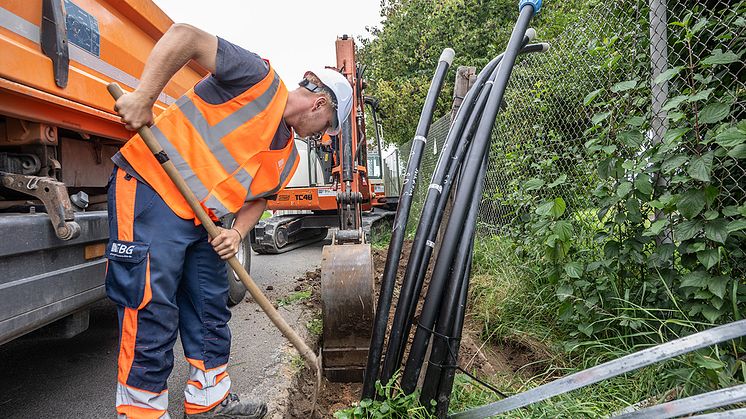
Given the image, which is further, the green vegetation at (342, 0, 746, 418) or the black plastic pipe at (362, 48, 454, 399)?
the black plastic pipe at (362, 48, 454, 399)

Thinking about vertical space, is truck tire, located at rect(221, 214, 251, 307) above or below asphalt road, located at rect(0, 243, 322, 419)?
above

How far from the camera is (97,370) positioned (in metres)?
2.68

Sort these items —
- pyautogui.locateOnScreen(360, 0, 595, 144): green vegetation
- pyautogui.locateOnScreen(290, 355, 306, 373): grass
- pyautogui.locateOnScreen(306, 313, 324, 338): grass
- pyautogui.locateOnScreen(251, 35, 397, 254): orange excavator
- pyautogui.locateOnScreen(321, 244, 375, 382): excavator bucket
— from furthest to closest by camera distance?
1. pyautogui.locateOnScreen(360, 0, 595, 144): green vegetation
2. pyautogui.locateOnScreen(251, 35, 397, 254): orange excavator
3. pyautogui.locateOnScreen(306, 313, 324, 338): grass
4. pyautogui.locateOnScreen(290, 355, 306, 373): grass
5. pyautogui.locateOnScreen(321, 244, 375, 382): excavator bucket

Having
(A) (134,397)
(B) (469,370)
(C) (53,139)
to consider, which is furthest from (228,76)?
(B) (469,370)

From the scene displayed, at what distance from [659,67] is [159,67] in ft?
8.04

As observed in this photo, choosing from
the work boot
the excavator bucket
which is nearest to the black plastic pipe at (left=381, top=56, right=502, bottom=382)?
the excavator bucket

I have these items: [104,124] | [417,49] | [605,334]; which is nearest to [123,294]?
[104,124]

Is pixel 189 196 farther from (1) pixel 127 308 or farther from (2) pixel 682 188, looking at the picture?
(2) pixel 682 188

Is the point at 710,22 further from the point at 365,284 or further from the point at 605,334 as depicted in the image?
the point at 365,284

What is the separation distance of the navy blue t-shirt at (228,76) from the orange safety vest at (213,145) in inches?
0.9

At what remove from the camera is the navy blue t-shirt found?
175 centimetres

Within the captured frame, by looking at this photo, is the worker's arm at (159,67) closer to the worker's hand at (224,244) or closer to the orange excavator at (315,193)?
the worker's hand at (224,244)

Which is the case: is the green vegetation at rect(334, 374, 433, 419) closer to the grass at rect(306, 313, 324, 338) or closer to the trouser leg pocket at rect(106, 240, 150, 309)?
the trouser leg pocket at rect(106, 240, 150, 309)

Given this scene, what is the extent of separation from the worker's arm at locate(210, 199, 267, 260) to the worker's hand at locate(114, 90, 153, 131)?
21.6 inches
